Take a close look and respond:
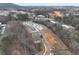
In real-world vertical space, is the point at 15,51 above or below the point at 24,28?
below

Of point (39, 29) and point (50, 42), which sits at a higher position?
point (39, 29)

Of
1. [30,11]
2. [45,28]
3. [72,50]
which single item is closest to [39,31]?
[45,28]

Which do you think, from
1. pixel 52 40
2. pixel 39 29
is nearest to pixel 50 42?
pixel 52 40

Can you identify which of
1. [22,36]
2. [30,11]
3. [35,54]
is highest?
[30,11]

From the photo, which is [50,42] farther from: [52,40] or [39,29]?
[39,29]

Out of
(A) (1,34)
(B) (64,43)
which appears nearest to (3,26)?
(A) (1,34)

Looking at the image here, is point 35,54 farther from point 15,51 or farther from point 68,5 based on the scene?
point 68,5
